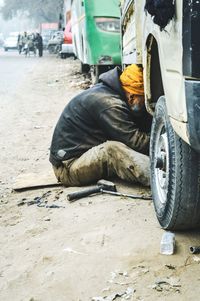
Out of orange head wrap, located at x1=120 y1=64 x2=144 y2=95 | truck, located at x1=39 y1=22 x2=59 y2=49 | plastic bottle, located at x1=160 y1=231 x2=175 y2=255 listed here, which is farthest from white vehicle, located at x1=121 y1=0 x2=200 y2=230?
truck, located at x1=39 y1=22 x2=59 y2=49

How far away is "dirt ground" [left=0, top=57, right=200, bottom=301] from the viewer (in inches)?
102

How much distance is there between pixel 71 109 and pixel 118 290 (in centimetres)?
218

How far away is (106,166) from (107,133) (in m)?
0.29

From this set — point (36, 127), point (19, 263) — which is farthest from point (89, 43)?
point (19, 263)

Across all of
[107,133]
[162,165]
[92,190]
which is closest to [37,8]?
[107,133]

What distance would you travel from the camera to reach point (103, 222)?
345 centimetres

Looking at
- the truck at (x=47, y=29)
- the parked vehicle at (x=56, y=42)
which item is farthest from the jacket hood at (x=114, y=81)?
the truck at (x=47, y=29)

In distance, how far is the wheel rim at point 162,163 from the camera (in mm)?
3016

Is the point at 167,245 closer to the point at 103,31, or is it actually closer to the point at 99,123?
the point at 99,123

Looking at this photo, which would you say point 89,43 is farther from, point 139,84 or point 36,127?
point 139,84

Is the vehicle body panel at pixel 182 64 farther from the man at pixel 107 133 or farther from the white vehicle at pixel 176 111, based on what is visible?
the man at pixel 107 133

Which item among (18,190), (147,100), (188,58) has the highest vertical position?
(188,58)

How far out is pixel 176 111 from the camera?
241 cm

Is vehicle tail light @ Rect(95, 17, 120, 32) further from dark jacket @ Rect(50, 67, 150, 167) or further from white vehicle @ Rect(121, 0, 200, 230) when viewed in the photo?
white vehicle @ Rect(121, 0, 200, 230)
